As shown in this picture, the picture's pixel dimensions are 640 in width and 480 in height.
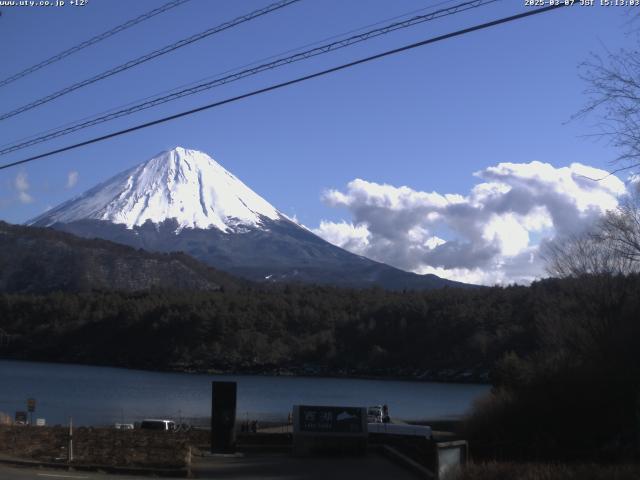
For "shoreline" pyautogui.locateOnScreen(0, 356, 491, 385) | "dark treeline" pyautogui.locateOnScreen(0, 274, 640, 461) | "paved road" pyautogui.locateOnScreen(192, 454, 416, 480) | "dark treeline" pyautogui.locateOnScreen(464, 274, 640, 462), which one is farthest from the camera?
"dark treeline" pyautogui.locateOnScreen(0, 274, 640, 461)

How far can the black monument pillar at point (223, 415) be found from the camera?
24.9m

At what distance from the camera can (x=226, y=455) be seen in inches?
1005

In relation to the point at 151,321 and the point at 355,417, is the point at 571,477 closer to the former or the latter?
the point at 355,417

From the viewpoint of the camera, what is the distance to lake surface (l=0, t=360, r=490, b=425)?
58438 mm

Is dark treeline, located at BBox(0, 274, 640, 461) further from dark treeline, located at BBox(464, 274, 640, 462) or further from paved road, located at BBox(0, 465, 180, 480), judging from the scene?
paved road, located at BBox(0, 465, 180, 480)

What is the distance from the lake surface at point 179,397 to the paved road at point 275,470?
27.0m

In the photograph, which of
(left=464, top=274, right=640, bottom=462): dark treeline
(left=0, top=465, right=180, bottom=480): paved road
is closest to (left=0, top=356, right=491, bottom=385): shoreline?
(left=464, top=274, right=640, bottom=462): dark treeline

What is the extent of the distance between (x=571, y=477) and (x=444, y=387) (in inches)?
3875

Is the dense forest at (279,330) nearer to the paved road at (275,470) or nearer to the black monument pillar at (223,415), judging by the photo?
the paved road at (275,470)

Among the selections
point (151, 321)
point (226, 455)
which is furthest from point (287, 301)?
point (226, 455)

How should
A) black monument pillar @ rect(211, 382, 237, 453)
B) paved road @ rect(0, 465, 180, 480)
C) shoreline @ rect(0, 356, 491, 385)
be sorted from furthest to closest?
shoreline @ rect(0, 356, 491, 385) < black monument pillar @ rect(211, 382, 237, 453) < paved road @ rect(0, 465, 180, 480)

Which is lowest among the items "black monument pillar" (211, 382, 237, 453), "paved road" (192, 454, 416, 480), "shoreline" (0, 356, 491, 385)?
"paved road" (192, 454, 416, 480)

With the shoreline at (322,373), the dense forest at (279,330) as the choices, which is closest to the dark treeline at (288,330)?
the dense forest at (279,330)

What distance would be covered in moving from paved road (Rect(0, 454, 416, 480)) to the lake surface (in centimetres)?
2697
